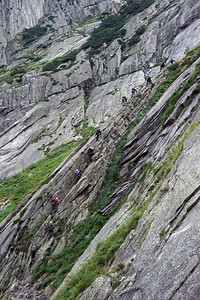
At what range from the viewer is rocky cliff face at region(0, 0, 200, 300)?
21.8 ft

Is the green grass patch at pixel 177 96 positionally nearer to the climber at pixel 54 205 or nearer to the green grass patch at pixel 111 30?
the climber at pixel 54 205

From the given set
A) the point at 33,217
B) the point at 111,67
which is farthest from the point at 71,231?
the point at 111,67

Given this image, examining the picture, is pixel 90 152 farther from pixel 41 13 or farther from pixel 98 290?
pixel 41 13

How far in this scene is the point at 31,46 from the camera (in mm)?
94250

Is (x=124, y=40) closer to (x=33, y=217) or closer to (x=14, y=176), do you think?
(x=14, y=176)

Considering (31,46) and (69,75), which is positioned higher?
(31,46)

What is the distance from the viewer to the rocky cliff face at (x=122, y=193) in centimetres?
665

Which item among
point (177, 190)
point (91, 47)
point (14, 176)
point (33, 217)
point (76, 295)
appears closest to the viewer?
point (177, 190)

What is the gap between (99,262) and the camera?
942cm

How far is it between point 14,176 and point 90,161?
2034 cm

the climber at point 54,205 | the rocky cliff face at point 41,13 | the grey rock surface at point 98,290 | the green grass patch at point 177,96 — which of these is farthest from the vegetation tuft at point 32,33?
the grey rock surface at point 98,290

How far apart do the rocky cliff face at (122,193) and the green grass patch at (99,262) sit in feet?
0.19

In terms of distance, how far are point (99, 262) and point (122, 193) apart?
5603 mm

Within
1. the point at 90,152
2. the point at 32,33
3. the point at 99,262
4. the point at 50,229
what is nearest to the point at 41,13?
the point at 32,33
